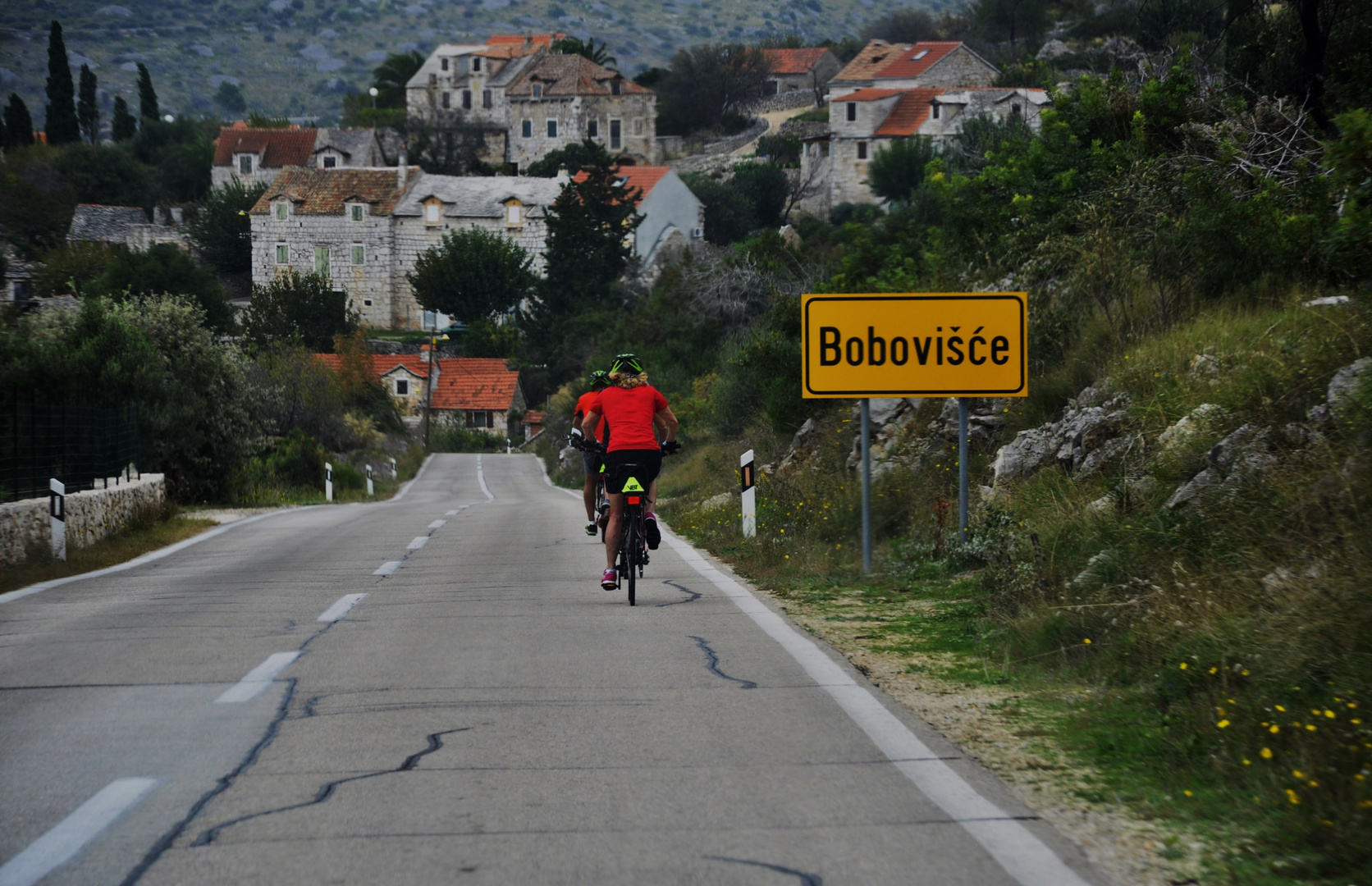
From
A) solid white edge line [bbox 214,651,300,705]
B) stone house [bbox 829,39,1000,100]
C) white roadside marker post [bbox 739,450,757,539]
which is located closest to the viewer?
solid white edge line [bbox 214,651,300,705]

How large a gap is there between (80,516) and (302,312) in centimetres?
6982

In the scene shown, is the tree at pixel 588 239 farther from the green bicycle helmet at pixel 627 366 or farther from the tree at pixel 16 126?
the green bicycle helmet at pixel 627 366

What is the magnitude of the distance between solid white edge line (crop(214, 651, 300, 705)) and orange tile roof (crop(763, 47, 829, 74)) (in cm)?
15180

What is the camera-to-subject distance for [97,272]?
92.8 m

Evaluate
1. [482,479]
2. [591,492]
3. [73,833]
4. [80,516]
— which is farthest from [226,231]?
[73,833]

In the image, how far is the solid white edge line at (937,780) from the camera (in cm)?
459

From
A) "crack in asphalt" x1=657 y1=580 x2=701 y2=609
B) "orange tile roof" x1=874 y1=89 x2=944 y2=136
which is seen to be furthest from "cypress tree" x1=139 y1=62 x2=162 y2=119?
"crack in asphalt" x1=657 y1=580 x2=701 y2=609

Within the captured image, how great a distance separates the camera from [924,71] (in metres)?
114

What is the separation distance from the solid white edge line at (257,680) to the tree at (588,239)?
76.4m

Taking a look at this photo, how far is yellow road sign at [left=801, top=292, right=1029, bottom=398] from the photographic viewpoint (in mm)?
12039

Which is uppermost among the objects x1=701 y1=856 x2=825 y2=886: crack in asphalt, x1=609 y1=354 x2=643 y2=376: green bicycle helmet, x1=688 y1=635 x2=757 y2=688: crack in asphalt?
x1=609 y1=354 x2=643 y2=376: green bicycle helmet

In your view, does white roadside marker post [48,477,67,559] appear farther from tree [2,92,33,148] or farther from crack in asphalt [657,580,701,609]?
tree [2,92,33,148]

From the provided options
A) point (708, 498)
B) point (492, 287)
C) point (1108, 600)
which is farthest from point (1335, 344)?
point (492, 287)

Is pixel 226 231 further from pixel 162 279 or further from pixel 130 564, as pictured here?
pixel 130 564
